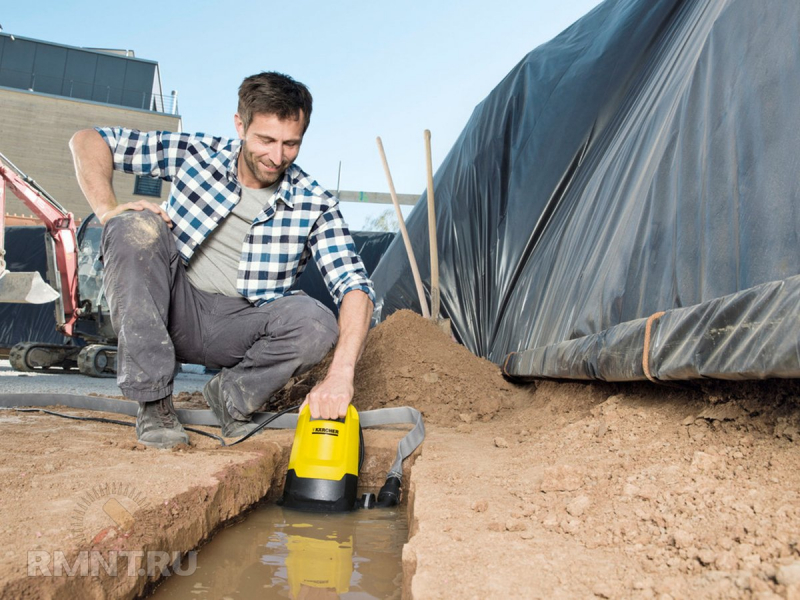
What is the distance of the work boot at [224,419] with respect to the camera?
2.26m

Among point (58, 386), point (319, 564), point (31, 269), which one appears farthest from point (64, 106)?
point (319, 564)

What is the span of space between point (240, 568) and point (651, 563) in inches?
32.3

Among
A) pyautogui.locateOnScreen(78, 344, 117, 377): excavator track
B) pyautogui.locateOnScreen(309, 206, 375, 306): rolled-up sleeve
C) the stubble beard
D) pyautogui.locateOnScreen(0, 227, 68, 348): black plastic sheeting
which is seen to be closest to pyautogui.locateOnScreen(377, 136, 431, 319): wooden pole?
pyautogui.locateOnScreen(309, 206, 375, 306): rolled-up sleeve

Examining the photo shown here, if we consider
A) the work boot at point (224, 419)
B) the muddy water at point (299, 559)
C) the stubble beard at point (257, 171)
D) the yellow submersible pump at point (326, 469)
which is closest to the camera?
the muddy water at point (299, 559)

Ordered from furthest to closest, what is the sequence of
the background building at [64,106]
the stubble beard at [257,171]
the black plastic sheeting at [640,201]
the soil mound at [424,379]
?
1. the background building at [64,106]
2. the soil mound at [424,379]
3. the stubble beard at [257,171]
4. the black plastic sheeting at [640,201]

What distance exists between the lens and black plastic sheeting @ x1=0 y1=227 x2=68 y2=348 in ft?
31.7

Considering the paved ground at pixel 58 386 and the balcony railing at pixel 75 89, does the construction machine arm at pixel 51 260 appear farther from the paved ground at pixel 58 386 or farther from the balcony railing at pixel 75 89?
the balcony railing at pixel 75 89

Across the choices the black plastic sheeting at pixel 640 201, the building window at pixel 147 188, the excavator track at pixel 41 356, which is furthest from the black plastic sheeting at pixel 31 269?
the building window at pixel 147 188

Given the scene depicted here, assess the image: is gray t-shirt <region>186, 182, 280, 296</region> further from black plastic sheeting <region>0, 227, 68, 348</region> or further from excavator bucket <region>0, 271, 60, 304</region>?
black plastic sheeting <region>0, 227, 68, 348</region>

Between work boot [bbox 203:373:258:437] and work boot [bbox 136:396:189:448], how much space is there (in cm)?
28

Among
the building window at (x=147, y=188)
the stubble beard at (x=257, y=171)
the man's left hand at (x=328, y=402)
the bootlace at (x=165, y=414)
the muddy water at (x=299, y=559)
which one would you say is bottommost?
the muddy water at (x=299, y=559)

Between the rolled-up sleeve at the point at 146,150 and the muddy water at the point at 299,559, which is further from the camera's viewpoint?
the rolled-up sleeve at the point at 146,150

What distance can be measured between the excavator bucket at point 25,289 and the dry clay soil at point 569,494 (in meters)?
3.82

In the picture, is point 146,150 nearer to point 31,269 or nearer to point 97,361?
point 97,361
